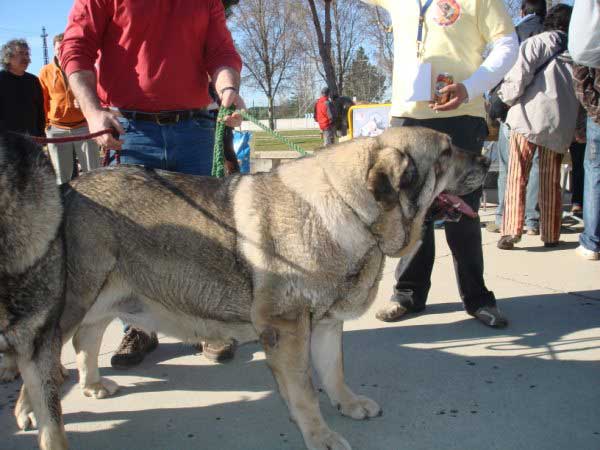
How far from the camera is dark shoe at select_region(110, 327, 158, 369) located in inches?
140

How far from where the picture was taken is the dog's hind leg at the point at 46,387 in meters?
2.25

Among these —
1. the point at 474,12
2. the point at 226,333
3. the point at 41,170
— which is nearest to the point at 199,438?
the point at 226,333

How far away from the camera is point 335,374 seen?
2.93m

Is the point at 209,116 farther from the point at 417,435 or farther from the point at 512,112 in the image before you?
the point at 512,112

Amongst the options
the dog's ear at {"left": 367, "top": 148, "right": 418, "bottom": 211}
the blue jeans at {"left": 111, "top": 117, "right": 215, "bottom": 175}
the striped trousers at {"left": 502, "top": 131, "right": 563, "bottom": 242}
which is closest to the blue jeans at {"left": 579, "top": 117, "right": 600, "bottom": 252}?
the striped trousers at {"left": 502, "top": 131, "right": 563, "bottom": 242}

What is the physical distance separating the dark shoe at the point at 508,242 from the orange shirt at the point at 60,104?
5917 millimetres

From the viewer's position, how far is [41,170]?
231cm

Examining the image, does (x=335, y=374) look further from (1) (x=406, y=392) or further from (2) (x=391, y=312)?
(2) (x=391, y=312)

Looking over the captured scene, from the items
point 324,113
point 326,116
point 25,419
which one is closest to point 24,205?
point 25,419

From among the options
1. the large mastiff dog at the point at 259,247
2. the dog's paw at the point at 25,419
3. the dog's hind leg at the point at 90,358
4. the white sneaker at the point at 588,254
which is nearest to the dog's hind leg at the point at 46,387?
the large mastiff dog at the point at 259,247

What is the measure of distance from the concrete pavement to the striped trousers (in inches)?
69.9

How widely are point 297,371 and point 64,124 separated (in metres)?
6.57

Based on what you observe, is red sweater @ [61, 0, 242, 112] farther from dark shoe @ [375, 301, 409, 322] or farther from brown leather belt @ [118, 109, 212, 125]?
dark shoe @ [375, 301, 409, 322]

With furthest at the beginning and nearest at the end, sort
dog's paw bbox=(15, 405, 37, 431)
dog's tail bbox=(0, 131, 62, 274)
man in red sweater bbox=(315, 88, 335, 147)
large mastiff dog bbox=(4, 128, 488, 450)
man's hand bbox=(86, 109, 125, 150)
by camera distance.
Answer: man in red sweater bbox=(315, 88, 335, 147) < man's hand bbox=(86, 109, 125, 150) < dog's paw bbox=(15, 405, 37, 431) < large mastiff dog bbox=(4, 128, 488, 450) < dog's tail bbox=(0, 131, 62, 274)
